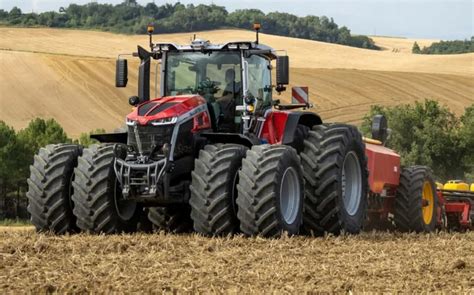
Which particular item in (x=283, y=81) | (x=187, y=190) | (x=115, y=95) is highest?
(x=283, y=81)

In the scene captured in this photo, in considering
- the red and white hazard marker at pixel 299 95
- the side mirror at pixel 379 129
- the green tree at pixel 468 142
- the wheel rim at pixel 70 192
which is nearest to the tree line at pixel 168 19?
the green tree at pixel 468 142

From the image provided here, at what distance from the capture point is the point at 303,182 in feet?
40.1

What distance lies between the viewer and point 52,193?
12062mm

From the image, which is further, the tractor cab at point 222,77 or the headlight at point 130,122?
the tractor cab at point 222,77

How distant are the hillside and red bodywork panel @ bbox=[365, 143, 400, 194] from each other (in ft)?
74.6

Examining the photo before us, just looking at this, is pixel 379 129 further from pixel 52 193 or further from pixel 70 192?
pixel 52 193

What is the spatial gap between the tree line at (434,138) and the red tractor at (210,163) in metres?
27.7

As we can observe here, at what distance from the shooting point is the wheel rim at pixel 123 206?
11999mm

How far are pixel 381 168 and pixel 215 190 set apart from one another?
17.0ft

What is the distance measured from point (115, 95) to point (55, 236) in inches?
1427

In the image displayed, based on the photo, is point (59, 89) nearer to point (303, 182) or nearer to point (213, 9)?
point (213, 9)

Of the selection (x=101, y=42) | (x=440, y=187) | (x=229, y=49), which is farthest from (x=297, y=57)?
(x=229, y=49)

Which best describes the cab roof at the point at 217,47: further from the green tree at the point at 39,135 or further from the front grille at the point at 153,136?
the green tree at the point at 39,135

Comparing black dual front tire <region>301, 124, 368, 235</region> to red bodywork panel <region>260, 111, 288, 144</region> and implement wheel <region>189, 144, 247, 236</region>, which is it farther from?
implement wheel <region>189, 144, 247, 236</region>
